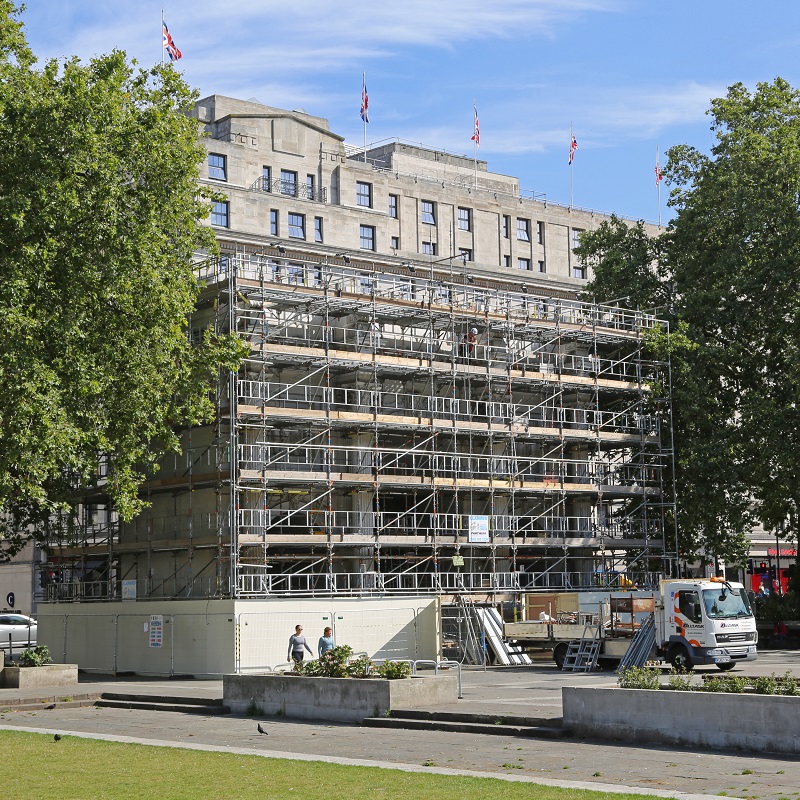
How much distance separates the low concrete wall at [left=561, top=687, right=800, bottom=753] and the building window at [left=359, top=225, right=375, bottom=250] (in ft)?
198

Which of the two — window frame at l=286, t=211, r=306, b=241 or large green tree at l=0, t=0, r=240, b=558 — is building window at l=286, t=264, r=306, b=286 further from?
window frame at l=286, t=211, r=306, b=241

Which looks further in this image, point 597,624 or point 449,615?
point 449,615

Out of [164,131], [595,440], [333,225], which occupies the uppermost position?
[333,225]

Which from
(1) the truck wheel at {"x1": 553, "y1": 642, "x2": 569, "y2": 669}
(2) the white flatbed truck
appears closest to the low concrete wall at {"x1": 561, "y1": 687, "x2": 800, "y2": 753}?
(2) the white flatbed truck

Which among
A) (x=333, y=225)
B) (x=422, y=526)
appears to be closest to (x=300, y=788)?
(x=422, y=526)

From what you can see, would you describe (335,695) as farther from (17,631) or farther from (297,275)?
(17,631)

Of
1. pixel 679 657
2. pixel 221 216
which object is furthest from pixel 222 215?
pixel 679 657

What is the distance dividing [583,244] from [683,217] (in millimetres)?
6095

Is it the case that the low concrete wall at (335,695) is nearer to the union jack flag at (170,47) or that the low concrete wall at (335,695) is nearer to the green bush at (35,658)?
the green bush at (35,658)

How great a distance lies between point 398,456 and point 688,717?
25.6 m

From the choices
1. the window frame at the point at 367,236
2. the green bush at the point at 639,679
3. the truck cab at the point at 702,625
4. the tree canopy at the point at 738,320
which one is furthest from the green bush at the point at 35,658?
the window frame at the point at 367,236

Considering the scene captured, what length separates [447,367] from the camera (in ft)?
153

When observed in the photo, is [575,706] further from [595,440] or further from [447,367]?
[595,440]

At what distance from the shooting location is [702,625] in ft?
111
